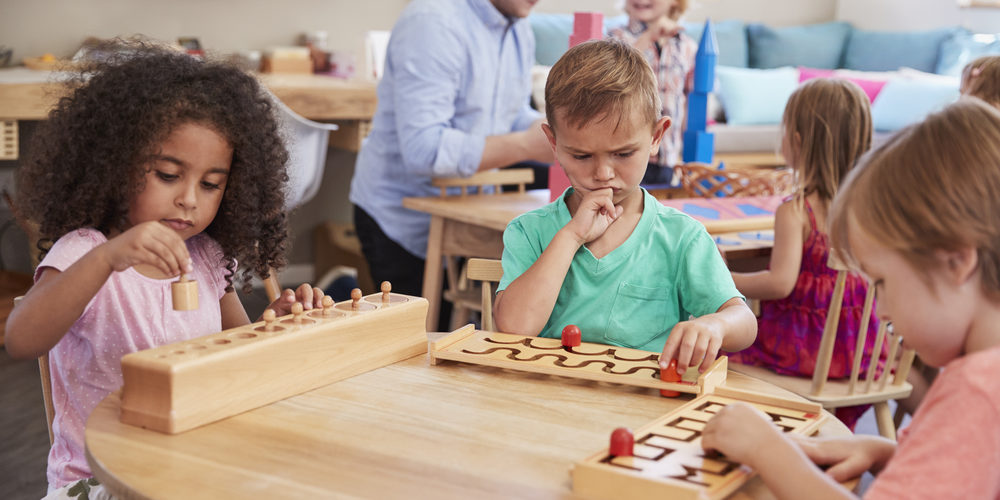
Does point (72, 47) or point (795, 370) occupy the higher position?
point (72, 47)

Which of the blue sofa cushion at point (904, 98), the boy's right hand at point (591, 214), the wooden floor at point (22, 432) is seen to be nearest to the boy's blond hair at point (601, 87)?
the boy's right hand at point (591, 214)

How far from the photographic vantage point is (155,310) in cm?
140

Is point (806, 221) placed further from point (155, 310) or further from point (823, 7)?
point (823, 7)

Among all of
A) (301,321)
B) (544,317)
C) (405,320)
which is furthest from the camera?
(544,317)

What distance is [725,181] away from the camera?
2.78 meters

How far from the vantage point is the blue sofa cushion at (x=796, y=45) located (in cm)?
665

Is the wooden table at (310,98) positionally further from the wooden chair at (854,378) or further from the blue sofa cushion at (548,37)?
the wooden chair at (854,378)

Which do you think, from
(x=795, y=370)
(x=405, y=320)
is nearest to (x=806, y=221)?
(x=795, y=370)

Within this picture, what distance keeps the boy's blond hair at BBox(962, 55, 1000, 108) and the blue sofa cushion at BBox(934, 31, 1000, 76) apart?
4024mm

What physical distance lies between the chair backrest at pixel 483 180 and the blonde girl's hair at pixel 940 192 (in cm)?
187

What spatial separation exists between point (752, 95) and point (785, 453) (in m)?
5.38

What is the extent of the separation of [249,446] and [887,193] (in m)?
0.67

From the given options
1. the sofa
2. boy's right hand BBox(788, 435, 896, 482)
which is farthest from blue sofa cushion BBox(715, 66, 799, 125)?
boy's right hand BBox(788, 435, 896, 482)

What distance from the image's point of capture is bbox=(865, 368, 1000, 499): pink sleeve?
0.77m
